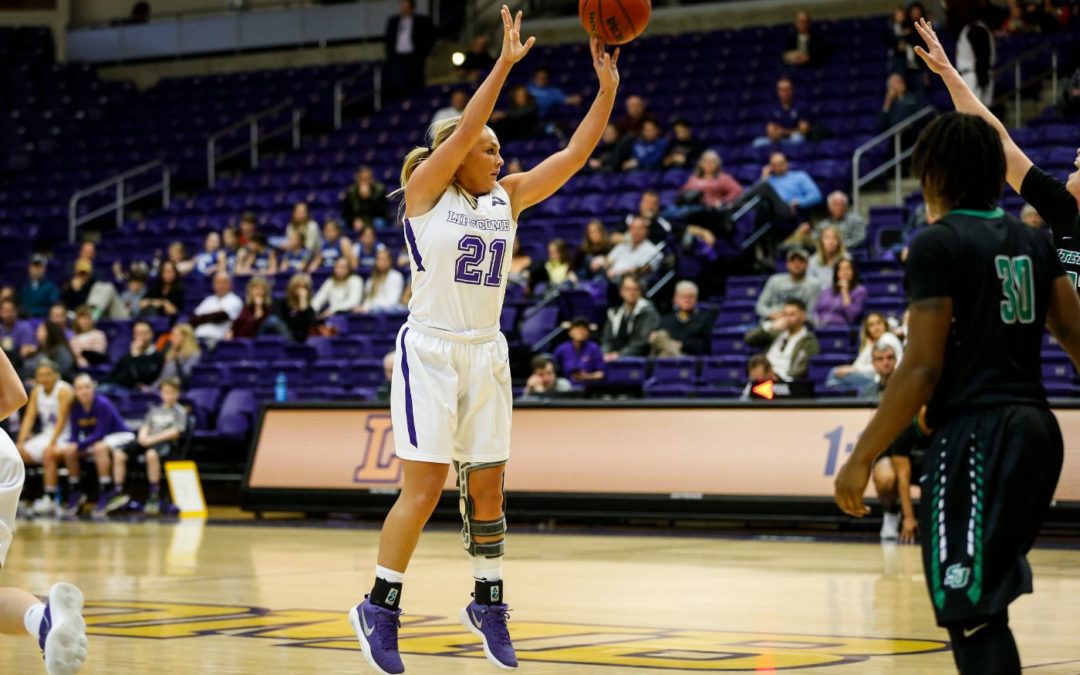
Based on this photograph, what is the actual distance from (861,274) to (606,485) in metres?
3.89

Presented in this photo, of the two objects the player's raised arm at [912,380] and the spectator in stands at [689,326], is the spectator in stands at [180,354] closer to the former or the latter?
the spectator in stands at [689,326]

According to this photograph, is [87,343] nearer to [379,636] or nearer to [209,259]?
[209,259]

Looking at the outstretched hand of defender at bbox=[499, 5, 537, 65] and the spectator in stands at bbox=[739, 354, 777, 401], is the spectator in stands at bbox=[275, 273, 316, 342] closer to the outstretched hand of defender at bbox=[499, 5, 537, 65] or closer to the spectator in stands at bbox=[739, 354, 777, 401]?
the spectator in stands at bbox=[739, 354, 777, 401]

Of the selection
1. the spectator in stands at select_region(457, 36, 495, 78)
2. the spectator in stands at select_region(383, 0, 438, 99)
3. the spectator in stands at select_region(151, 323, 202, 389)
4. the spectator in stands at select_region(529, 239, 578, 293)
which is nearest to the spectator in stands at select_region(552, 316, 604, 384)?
the spectator in stands at select_region(529, 239, 578, 293)

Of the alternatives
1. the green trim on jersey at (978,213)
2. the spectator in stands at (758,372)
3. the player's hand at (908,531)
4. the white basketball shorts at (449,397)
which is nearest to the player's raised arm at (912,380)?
the green trim on jersey at (978,213)

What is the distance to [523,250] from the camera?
17.8 m

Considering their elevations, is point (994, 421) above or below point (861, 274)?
above

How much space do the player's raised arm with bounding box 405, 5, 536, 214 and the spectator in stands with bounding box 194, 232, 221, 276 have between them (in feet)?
48.6

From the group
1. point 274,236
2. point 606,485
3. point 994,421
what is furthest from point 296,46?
point 994,421

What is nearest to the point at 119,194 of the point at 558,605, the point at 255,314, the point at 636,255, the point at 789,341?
the point at 255,314

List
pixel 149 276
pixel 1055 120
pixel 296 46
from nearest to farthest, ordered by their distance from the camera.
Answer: pixel 1055 120
pixel 149 276
pixel 296 46

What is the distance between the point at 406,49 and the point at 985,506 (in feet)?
70.3

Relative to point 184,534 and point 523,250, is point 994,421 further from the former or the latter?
point 523,250

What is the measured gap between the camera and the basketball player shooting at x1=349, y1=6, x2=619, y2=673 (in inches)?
224
